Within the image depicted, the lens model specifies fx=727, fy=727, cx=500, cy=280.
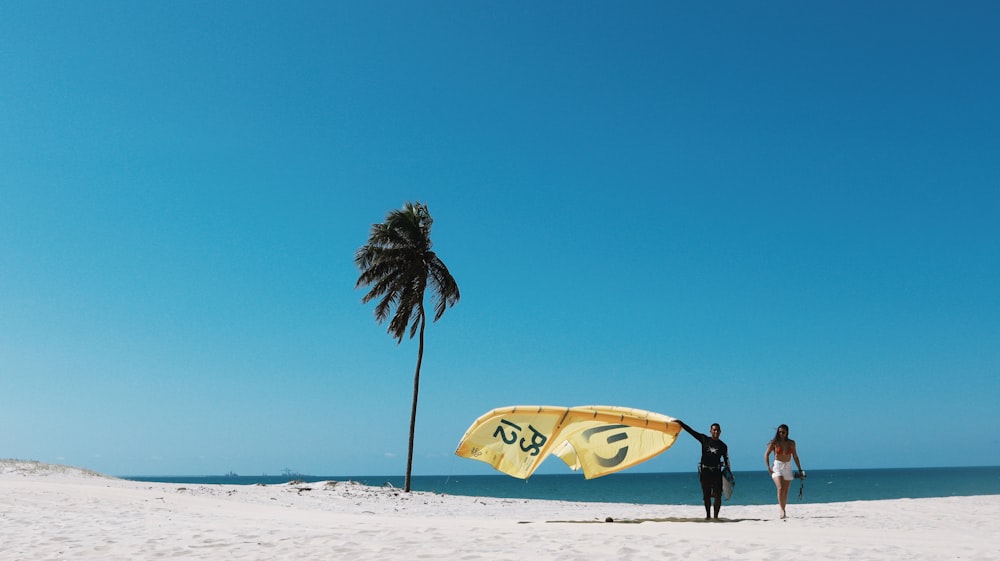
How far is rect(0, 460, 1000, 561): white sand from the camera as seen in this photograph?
24.6 feet

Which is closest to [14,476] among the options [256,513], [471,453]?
[256,513]

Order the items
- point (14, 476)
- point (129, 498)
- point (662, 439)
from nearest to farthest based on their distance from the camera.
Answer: point (662, 439) → point (129, 498) → point (14, 476)

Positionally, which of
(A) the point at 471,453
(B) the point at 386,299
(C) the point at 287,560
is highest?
(B) the point at 386,299

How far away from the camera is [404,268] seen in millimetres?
22766

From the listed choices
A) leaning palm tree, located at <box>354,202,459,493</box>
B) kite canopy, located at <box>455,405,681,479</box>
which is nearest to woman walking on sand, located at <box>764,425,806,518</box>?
kite canopy, located at <box>455,405,681,479</box>

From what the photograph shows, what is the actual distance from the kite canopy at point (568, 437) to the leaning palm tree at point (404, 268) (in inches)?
474

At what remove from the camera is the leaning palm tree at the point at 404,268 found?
74.5 ft

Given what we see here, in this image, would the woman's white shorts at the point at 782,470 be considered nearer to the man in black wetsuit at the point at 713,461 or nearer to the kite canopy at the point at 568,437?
the man in black wetsuit at the point at 713,461

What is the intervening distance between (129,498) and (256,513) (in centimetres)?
307

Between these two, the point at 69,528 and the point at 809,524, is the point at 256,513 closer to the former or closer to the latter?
the point at 69,528

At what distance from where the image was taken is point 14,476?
18.5 metres

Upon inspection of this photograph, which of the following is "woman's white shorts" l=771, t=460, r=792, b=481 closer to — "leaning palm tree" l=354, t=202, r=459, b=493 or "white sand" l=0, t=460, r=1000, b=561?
"white sand" l=0, t=460, r=1000, b=561

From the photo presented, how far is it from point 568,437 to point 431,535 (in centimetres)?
282

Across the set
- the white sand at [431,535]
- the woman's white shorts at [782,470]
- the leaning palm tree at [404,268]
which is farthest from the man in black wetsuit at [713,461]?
the leaning palm tree at [404,268]
